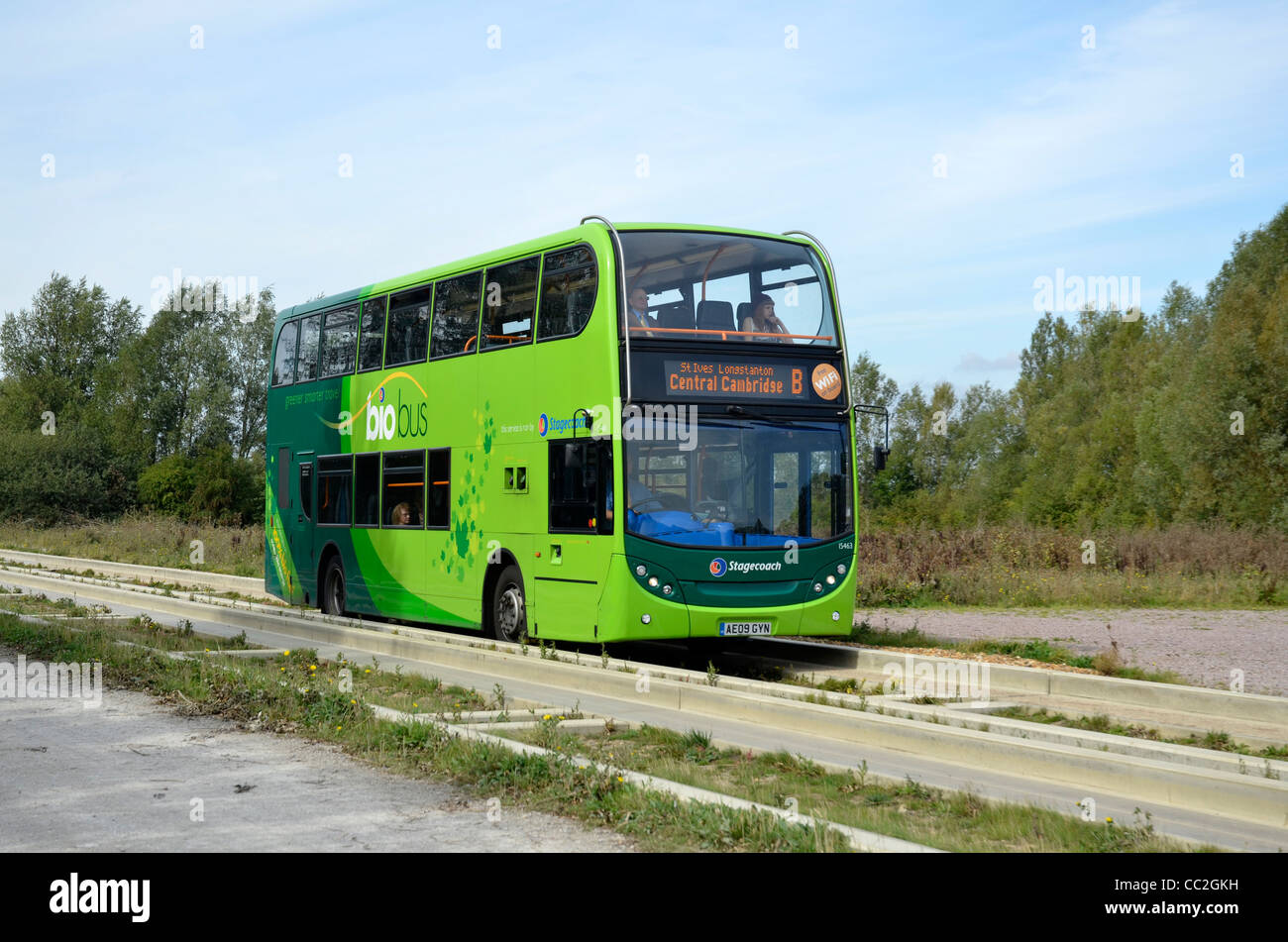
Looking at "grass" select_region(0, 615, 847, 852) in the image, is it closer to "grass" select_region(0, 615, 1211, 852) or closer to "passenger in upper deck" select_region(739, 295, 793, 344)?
"grass" select_region(0, 615, 1211, 852)

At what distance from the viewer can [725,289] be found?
554 inches

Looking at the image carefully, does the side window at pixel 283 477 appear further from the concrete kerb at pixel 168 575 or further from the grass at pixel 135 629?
the grass at pixel 135 629

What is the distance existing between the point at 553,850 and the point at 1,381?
91.9 metres

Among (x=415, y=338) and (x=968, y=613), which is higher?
(x=415, y=338)

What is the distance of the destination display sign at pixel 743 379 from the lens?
1345 cm

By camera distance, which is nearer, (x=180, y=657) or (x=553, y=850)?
(x=553, y=850)

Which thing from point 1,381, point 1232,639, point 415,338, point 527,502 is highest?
point 1,381

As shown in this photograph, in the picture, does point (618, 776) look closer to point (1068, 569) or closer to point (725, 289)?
point (725, 289)

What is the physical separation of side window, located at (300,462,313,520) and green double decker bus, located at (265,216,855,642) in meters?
4.65

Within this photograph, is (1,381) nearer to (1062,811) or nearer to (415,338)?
(415,338)

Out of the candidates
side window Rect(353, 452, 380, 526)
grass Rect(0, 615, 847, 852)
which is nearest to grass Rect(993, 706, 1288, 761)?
grass Rect(0, 615, 847, 852)

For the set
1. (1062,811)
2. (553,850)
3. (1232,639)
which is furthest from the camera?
(1232,639)
